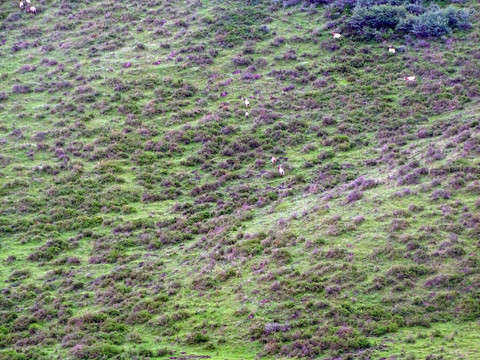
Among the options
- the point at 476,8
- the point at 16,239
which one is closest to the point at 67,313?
the point at 16,239

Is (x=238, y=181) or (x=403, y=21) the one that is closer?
(x=238, y=181)

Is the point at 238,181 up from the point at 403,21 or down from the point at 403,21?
down

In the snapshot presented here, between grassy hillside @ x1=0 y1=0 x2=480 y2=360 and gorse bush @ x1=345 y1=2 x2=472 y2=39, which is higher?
gorse bush @ x1=345 y1=2 x2=472 y2=39

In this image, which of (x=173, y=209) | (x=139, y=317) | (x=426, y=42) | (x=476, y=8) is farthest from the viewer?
(x=476, y=8)

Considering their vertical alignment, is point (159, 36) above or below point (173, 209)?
above

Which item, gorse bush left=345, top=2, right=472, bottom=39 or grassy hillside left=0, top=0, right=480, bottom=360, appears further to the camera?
gorse bush left=345, top=2, right=472, bottom=39

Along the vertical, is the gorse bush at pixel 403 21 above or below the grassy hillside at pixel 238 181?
above

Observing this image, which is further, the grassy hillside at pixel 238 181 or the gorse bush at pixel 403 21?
the gorse bush at pixel 403 21

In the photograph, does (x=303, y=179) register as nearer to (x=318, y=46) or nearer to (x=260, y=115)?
(x=260, y=115)
